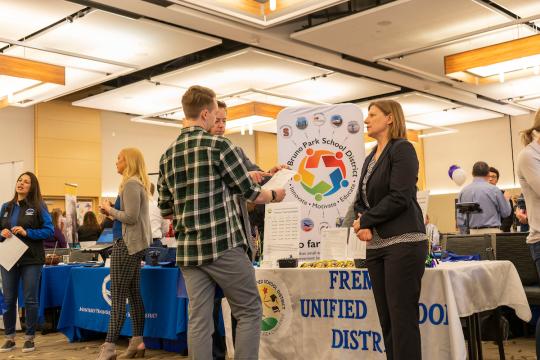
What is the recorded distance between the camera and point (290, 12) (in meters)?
7.19

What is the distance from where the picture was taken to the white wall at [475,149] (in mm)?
14680

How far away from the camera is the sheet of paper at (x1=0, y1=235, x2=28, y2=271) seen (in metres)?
4.61

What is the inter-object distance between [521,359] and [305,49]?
19.8 feet

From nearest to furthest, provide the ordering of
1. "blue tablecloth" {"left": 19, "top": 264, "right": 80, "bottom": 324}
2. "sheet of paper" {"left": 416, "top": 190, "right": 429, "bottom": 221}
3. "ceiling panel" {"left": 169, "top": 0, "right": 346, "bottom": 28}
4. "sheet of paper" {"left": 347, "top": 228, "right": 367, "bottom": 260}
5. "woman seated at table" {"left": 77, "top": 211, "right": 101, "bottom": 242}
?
"sheet of paper" {"left": 347, "top": 228, "right": 367, "bottom": 260}
"sheet of paper" {"left": 416, "top": 190, "right": 429, "bottom": 221}
"blue tablecloth" {"left": 19, "top": 264, "right": 80, "bottom": 324}
"ceiling panel" {"left": 169, "top": 0, "right": 346, "bottom": 28}
"woman seated at table" {"left": 77, "top": 211, "right": 101, "bottom": 242}

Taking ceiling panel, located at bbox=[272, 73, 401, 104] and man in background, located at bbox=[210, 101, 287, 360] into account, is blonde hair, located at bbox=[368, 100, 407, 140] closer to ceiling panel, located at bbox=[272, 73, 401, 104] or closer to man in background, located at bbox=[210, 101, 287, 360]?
man in background, located at bbox=[210, 101, 287, 360]

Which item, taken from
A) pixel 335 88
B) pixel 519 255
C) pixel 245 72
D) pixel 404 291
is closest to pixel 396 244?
pixel 404 291

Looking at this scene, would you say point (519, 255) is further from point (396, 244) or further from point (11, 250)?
point (11, 250)

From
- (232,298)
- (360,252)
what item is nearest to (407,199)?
(360,252)

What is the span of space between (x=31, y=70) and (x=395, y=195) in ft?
21.4

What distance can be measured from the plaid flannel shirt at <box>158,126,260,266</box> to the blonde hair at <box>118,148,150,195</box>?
173 cm

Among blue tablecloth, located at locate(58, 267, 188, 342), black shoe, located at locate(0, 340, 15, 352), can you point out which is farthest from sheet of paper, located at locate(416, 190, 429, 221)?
black shoe, located at locate(0, 340, 15, 352)

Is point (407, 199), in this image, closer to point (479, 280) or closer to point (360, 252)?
point (360, 252)

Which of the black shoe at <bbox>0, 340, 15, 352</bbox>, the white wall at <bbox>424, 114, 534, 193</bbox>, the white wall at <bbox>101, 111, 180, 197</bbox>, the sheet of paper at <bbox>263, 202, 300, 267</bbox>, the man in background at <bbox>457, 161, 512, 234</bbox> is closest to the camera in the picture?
the sheet of paper at <bbox>263, 202, 300, 267</bbox>

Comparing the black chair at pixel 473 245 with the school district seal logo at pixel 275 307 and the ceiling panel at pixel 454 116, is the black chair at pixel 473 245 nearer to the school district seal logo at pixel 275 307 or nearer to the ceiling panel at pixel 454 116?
the school district seal logo at pixel 275 307
